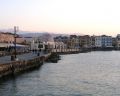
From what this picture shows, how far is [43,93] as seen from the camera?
36625 millimetres

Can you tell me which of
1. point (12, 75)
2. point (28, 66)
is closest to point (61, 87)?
point (12, 75)

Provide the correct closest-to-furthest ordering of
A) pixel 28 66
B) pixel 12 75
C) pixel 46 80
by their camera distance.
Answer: pixel 46 80 < pixel 12 75 < pixel 28 66

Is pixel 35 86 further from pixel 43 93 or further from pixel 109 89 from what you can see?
pixel 109 89

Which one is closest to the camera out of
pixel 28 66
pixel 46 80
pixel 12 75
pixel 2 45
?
pixel 46 80

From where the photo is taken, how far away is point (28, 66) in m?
61.7

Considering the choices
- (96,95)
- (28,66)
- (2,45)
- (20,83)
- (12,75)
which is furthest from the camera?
(2,45)

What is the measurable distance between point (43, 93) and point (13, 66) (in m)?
15.8

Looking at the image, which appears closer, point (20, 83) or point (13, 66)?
point (20, 83)

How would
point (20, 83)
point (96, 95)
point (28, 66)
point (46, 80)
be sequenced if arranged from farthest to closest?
1. point (28, 66)
2. point (46, 80)
3. point (20, 83)
4. point (96, 95)

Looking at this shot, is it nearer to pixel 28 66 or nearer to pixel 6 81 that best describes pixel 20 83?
pixel 6 81

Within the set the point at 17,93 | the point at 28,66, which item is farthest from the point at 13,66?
the point at 17,93

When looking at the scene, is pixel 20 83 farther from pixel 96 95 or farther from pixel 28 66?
pixel 28 66

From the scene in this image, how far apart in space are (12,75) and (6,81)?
20.1 ft

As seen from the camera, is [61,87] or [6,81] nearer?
[61,87]
